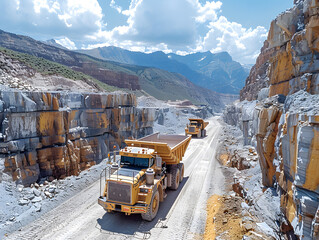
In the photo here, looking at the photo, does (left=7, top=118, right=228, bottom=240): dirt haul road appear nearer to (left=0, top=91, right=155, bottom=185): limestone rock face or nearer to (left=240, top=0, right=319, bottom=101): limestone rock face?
(left=0, top=91, right=155, bottom=185): limestone rock face

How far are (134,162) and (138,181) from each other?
1179 millimetres

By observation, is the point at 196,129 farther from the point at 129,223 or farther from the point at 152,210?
the point at 129,223

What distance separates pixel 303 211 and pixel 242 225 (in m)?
2.27

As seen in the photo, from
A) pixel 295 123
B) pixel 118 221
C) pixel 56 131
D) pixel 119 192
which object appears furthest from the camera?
pixel 56 131

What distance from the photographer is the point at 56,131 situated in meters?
15.8

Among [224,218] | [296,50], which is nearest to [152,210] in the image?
[224,218]

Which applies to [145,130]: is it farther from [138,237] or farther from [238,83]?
[238,83]

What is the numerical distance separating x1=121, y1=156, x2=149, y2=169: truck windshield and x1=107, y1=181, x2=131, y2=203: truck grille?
1358 millimetres

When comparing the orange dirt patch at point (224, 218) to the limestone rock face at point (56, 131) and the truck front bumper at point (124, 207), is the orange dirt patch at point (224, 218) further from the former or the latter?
the limestone rock face at point (56, 131)

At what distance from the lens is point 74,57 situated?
68.6 m

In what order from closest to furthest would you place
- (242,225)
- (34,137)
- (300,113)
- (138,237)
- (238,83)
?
(300,113)
(242,225)
(138,237)
(34,137)
(238,83)

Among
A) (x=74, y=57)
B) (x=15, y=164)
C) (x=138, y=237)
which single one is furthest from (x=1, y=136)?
(x=74, y=57)

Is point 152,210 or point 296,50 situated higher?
point 296,50

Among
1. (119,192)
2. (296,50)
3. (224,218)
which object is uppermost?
(296,50)
